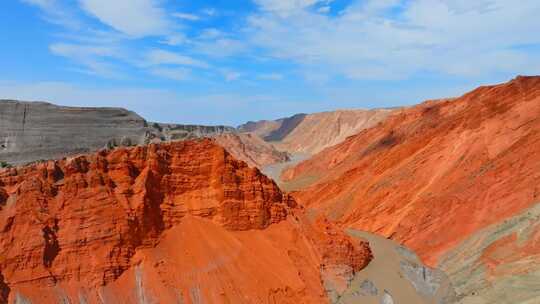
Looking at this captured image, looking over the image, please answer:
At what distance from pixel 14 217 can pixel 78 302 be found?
383 centimetres

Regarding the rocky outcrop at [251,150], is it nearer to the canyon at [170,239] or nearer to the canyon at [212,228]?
the canyon at [212,228]

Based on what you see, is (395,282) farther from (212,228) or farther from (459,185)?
(459,185)

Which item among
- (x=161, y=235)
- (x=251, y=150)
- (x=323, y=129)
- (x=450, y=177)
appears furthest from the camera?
(x=323, y=129)

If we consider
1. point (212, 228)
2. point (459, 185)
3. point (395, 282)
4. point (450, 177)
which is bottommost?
point (395, 282)

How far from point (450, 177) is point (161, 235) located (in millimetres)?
23814

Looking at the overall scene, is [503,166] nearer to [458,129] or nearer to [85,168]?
[458,129]

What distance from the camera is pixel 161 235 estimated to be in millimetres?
22703

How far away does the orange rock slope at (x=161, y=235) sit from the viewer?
1984 centimetres

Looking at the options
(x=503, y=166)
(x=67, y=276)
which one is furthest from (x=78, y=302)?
(x=503, y=166)

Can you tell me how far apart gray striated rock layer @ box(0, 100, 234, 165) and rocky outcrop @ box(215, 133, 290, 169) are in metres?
58.6

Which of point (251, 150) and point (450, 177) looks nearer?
point (450, 177)

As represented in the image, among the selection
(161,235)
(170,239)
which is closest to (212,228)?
(170,239)

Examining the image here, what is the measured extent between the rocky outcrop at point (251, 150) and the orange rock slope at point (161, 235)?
6295 centimetres

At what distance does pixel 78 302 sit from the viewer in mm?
19469
